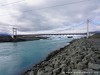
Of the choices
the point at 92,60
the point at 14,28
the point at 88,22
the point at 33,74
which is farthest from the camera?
the point at 14,28

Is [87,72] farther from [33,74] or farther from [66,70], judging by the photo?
[33,74]

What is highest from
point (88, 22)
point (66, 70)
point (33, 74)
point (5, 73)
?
point (88, 22)

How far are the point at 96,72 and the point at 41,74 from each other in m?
2.32

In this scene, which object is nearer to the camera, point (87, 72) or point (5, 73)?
point (87, 72)

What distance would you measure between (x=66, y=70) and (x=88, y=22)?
40140mm

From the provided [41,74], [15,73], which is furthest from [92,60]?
[15,73]

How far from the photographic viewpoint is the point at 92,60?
572 cm

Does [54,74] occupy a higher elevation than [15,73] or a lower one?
higher

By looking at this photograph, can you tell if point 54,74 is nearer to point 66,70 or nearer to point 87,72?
point 66,70

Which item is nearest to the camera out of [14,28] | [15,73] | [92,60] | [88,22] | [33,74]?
[92,60]

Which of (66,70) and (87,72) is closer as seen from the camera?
(87,72)

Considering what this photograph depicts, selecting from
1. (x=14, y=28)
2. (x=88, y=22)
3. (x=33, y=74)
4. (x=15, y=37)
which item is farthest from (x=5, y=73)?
(x=14, y=28)

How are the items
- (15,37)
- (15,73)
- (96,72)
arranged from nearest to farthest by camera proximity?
(96,72), (15,73), (15,37)

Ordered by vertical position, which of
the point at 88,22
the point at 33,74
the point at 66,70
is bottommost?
the point at 33,74
